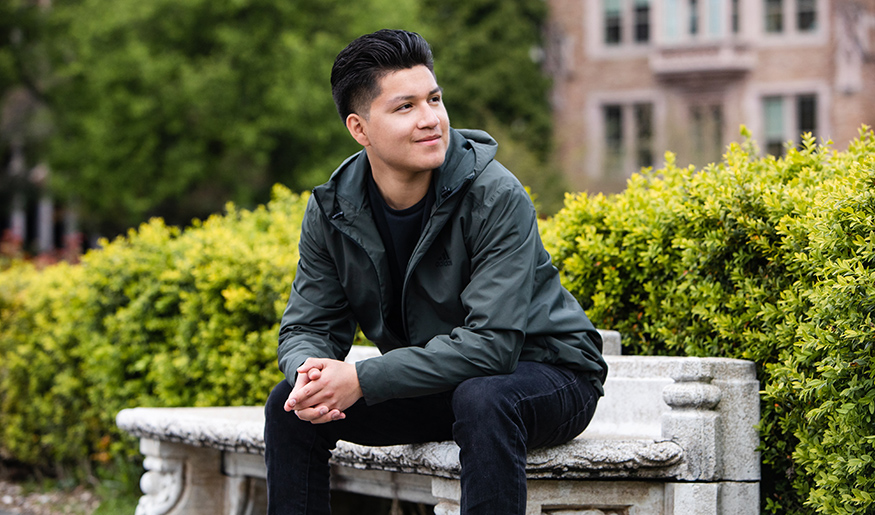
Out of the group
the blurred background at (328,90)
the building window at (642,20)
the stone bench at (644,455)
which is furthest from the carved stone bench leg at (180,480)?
the building window at (642,20)

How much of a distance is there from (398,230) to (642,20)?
23.7m

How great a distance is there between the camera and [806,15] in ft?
→ 79.6

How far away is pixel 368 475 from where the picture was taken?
3.95 meters

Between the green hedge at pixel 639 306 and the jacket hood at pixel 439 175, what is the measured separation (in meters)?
0.96

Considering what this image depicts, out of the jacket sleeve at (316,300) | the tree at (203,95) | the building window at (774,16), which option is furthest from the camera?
the building window at (774,16)

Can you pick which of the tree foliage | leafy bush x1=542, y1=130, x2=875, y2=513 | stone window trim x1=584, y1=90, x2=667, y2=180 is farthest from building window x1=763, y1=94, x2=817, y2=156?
leafy bush x1=542, y1=130, x2=875, y2=513

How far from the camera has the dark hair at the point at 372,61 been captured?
3.09m

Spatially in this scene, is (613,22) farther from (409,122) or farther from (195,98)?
(409,122)

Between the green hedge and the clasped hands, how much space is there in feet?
4.45

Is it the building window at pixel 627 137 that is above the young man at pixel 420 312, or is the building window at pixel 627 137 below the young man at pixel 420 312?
above

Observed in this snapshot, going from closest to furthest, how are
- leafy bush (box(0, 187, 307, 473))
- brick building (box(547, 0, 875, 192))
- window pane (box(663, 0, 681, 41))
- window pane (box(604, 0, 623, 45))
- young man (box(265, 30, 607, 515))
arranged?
young man (box(265, 30, 607, 515)) < leafy bush (box(0, 187, 307, 473)) < brick building (box(547, 0, 875, 192)) < window pane (box(663, 0, 681, 41)) < window pane (box(604, 0, 623, 45))

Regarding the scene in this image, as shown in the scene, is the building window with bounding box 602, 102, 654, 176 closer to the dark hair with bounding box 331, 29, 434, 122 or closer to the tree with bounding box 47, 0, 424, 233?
the tree with bounding box 47, 0, 424, 233

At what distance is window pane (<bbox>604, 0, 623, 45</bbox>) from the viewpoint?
25.8 metres

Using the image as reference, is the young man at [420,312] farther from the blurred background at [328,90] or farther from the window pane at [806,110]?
the window pane at [806,110]
